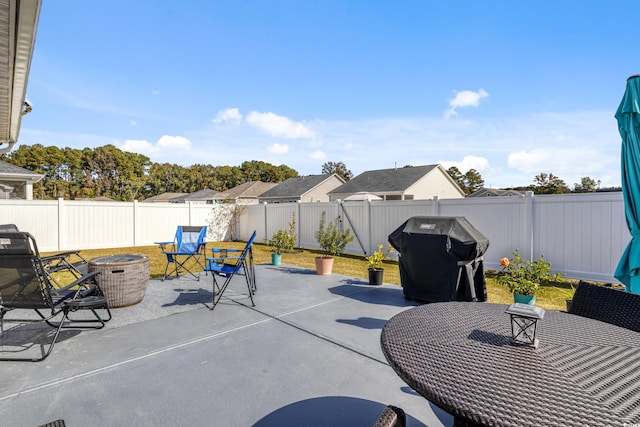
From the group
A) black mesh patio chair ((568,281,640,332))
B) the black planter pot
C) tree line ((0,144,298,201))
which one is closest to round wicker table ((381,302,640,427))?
black mesh patio chair ((568,281,640,332))

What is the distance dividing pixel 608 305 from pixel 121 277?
4936 mm

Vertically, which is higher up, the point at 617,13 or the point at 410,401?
the point at 617,13

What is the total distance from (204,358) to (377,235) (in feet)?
23.4

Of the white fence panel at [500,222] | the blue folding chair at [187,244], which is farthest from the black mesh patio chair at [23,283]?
the white fence panel at [500,222]

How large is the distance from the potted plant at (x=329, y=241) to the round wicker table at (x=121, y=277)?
334cm

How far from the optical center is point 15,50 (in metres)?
2.91

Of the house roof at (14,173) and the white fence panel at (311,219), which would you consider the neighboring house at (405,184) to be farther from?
the house roof at (14,173)

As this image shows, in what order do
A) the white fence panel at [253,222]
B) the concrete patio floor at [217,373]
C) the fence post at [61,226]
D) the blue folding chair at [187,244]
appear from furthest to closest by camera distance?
1. the white fence panel at [253,222]
2. the fence post at [61,226]
3. the blue folding chair at [187,244]
4. the concrete patio floor at [217,373]

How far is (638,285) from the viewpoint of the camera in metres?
3.43

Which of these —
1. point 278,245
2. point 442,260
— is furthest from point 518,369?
point 278,245

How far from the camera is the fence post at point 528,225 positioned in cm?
662

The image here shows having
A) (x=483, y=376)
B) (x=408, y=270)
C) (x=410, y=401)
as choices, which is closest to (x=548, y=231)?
(x=408, y=270)

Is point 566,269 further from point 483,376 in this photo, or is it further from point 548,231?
point 483,376

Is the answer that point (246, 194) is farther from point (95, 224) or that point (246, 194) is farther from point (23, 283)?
point (23, 283)
